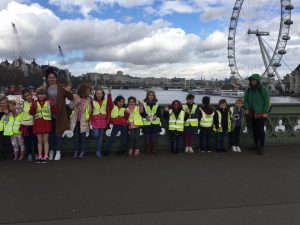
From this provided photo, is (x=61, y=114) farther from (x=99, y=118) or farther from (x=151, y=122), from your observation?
(x=151, y=122)

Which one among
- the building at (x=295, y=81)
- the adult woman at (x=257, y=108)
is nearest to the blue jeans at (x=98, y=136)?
the adult woman at (x=257, y=108)

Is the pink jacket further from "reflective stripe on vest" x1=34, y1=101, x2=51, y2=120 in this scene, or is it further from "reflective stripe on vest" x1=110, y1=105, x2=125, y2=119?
"reflective stripe on vest" x1=34, y1=101, x2=51, y2=120

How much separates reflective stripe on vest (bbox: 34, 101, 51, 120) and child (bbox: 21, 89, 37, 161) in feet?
0.59

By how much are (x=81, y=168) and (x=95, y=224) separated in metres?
2.72

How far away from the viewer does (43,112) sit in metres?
7.82

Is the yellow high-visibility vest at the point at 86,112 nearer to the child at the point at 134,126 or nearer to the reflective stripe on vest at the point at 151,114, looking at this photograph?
the child at the point at 134,126

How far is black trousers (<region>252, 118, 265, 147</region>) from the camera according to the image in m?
8.63

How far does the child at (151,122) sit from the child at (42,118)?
194 centimetres

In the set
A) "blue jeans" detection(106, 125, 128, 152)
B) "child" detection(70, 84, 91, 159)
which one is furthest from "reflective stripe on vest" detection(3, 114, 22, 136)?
A: "blue jeans" detection(106, 125, 128, 152)

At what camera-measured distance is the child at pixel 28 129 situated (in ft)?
25.8

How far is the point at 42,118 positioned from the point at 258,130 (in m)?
4.55

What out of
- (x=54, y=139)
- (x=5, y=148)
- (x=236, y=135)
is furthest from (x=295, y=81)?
(x=5, y=148)

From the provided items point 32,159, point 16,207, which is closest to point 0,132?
point 32,159

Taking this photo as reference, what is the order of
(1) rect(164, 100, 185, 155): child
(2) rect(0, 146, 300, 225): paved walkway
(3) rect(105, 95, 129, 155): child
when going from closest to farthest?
(2) rect(0, 146, 300, 225): paved walkway
(3) rect(105, 95, 129, 155): child
(1) rect(164, 100, 185, 155): child
